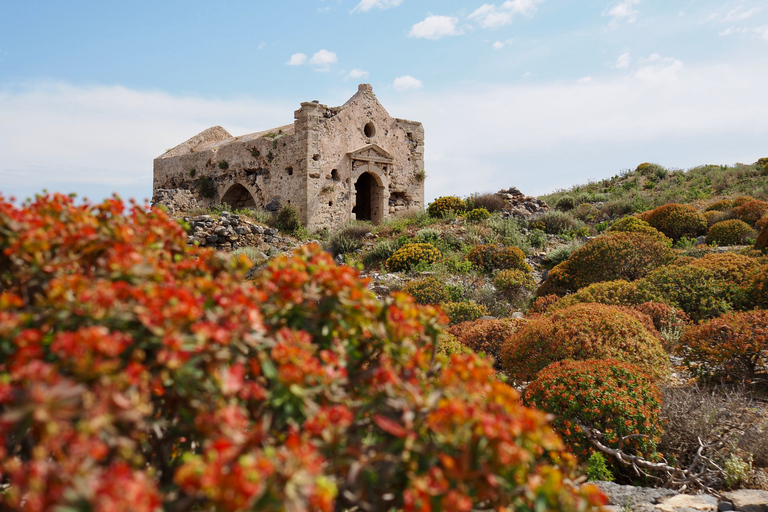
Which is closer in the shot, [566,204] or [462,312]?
[462,312]

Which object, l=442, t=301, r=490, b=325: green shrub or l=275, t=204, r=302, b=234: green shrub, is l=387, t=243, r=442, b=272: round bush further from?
l=275, t=204, r=302, b=234: green shrub

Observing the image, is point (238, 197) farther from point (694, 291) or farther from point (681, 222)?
point (694, 291)

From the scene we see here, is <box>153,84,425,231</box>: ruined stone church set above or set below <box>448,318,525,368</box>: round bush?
above

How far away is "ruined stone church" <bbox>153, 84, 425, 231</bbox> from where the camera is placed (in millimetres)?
17891

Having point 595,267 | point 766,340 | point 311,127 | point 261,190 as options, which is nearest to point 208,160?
point 261,190

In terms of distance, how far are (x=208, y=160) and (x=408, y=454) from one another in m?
21.5

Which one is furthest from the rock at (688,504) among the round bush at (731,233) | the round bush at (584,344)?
the round bush at (731,233)

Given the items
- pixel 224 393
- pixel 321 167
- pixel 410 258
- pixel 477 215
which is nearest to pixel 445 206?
pixel 477 215

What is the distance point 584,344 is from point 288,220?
43.9 feet

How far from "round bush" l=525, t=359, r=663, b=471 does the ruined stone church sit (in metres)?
13.9

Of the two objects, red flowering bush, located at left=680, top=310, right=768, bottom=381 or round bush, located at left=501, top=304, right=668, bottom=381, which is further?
red flowering bush, located at left=680, top=310, right=768, bottom=381

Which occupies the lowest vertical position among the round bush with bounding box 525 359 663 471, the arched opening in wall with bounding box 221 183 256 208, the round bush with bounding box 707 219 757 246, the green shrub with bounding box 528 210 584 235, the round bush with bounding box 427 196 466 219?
the round bush with bounding box 525 359 663 471

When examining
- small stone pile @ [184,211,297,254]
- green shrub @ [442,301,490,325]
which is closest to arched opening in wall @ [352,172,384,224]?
small stone pile @ [184,211,297,254]

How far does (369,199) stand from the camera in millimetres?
21672
